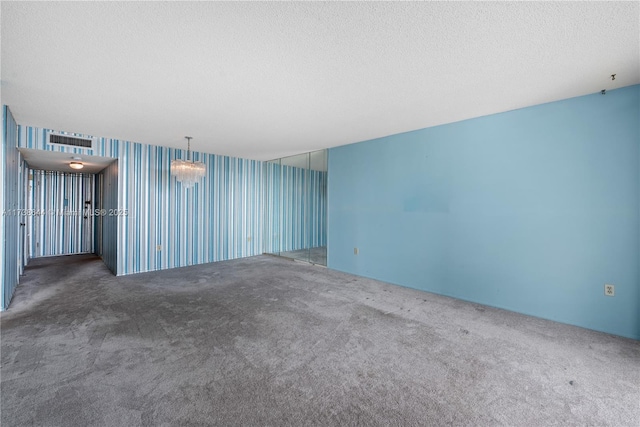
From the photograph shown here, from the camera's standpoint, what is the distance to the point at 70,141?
4215mm

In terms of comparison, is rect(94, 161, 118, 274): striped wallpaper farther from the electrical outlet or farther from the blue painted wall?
the electrical outlet

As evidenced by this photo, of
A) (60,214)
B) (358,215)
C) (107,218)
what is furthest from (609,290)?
(60,214)

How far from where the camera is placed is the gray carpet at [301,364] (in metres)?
1.59

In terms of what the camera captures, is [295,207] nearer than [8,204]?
No

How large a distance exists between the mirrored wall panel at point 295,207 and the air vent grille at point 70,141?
3637 mm

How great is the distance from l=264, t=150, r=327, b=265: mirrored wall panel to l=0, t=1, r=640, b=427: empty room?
194 cm

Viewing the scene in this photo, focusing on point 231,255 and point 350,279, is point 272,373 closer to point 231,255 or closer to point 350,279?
point 350,279

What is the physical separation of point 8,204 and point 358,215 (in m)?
4.79

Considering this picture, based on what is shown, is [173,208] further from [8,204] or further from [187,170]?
[8,204]

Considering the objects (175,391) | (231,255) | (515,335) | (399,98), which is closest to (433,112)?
(399,98)

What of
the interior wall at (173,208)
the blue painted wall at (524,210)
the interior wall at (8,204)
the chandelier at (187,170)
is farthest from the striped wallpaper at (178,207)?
the blue painted wall at (524,210)

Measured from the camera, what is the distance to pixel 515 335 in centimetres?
257

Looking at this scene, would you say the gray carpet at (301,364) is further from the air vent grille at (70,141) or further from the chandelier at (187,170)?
the air vent grille at (70,141)

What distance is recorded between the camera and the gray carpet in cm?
159
